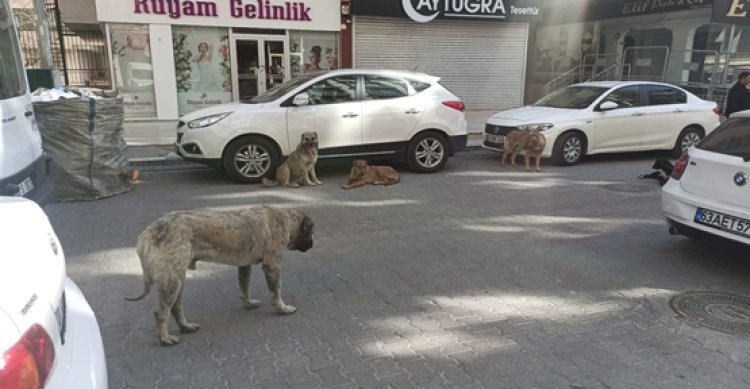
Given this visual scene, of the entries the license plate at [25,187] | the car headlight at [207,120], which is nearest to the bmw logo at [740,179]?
the car headlight at [207,120]

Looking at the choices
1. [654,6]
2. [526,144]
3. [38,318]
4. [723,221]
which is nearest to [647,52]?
[654,6]

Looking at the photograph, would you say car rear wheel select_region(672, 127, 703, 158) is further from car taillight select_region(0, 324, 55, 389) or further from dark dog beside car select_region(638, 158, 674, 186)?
car taillight select_region(0, 324, 55, 389)

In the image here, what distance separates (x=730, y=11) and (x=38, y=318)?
17.9 m

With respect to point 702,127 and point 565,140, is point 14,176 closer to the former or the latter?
point 565,140

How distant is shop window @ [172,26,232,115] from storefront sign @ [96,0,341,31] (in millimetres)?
385

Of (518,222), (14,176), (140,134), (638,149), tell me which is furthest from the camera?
(140,134)

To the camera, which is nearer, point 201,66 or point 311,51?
point 201,66

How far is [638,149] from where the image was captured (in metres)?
10.6

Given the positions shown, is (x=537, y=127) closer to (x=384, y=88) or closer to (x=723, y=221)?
(x=384, y=88)

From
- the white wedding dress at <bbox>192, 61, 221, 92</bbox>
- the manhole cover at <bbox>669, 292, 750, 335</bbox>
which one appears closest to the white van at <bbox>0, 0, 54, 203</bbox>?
the manhole cover at <bbox>669, 292, 750, 335</bbox>

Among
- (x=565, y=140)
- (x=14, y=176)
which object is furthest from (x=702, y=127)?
(x=14, y=176)

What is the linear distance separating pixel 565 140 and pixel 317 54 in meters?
8.60

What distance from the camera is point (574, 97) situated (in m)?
10.7

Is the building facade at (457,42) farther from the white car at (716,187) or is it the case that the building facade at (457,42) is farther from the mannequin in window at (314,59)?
the white car at (716,187)
